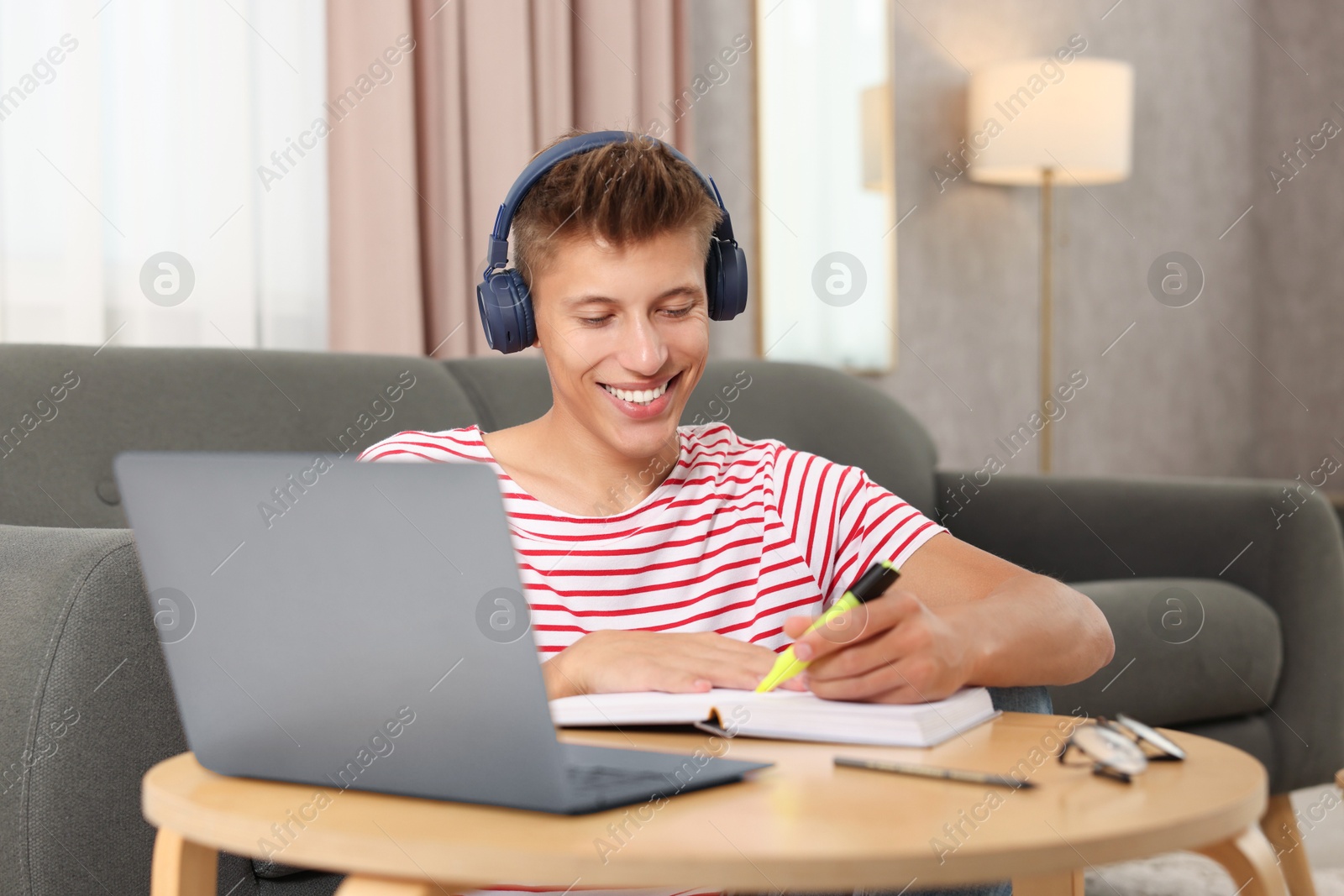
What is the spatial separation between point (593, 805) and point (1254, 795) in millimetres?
310

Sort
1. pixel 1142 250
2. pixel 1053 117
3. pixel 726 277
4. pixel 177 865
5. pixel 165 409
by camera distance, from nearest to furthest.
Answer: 1. pixel 177 865
2. pixel 726 277
3. pixel 165 409
4. pixel 1053 117
5. pixel 1142 250

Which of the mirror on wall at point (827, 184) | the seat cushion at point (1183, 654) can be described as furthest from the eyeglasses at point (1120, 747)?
the mirror on wall at point (827, 184)

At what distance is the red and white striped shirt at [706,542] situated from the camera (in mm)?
995

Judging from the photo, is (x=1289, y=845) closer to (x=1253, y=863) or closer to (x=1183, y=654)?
(x=1183, y=654)

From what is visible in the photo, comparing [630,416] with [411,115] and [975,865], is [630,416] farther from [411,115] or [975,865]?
[411,115]

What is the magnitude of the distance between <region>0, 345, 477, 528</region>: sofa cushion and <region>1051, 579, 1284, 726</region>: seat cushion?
0.92m

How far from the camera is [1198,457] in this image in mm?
4027

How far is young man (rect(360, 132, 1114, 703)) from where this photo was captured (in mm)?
989

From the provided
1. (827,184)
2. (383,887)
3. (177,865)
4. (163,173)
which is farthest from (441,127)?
(383,887)

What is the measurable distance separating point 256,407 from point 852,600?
1023 millimetres

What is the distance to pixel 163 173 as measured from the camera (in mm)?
1985

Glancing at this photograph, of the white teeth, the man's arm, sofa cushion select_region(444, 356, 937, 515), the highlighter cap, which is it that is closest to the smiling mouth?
the white teeth

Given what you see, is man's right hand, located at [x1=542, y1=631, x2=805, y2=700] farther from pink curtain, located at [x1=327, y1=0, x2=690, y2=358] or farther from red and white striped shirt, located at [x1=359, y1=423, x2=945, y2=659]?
pink curtain, located at [x1=327, y1=0, x2=690, y2=358]

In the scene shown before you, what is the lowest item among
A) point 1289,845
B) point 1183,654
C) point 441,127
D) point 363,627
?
point 1289,845
